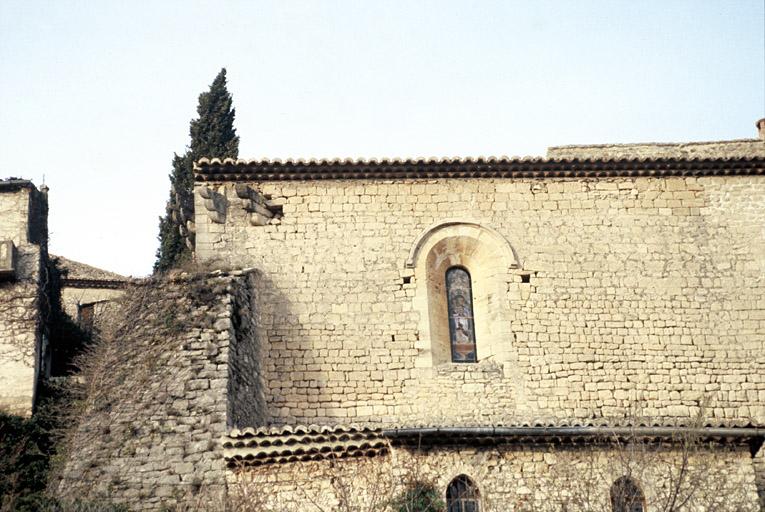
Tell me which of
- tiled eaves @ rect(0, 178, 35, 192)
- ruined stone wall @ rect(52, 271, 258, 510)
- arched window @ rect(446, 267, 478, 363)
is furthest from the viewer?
tiled eaves @ rect(0, 178, 35, 192)

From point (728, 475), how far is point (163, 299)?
886 cm

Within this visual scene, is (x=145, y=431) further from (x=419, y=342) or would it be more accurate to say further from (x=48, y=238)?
(x=48, y=238)

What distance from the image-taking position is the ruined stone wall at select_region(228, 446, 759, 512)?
1592cm

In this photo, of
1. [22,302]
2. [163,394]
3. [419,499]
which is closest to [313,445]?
[419,499]

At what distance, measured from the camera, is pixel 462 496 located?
632 inches

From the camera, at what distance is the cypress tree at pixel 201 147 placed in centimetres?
2545

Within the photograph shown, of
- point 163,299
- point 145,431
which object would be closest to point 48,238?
point 163,299

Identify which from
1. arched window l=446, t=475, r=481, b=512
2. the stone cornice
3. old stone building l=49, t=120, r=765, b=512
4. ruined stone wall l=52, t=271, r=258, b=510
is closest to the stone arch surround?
old stone building l=49, t=120, r=765, b=512

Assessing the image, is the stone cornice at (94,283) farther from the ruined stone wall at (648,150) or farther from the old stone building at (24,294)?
the ruined stone wall at (648,150)

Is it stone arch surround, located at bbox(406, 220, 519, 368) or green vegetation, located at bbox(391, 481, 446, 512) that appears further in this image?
stone arch surround, located at bbox(406, 220, 519, 368)

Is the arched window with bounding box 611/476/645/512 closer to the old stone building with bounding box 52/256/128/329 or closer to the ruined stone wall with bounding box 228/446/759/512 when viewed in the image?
the ruined stone wall with bounding box 228/446/759/512

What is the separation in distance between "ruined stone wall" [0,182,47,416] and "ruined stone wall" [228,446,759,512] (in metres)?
5.04

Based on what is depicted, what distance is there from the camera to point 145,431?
1717cm

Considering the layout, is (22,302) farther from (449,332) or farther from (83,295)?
(83,295)
